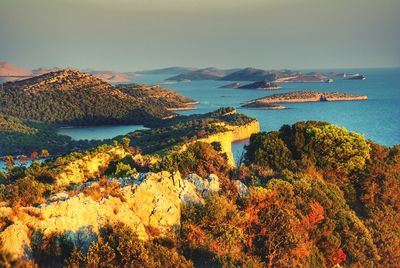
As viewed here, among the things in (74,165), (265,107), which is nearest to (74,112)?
(265,107)

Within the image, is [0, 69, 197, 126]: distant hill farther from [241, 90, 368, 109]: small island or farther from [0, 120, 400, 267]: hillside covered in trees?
[0, 120, 400, 267]: hillside covered in trees

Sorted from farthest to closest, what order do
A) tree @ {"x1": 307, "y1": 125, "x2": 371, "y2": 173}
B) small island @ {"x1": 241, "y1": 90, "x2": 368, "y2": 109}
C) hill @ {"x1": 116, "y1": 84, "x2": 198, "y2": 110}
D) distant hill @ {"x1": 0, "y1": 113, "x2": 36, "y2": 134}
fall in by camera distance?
small island @ {"x1": 241, "y1": 90, "x2": 368, "y2": 109} < hill @ {"x1": 116, "y1": 84, "x2": 198, "y2": 110} < distant hill @ {"x1": 0, "y1": 113, "x2": 36, "y2": 134} < tree @ {"x1": 307, "y1": 125, "x2": 371, "y2": 173}

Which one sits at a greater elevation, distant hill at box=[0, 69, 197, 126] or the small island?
distant hill at box=[0, 69, 197, 126]

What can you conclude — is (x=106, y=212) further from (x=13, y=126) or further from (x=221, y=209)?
(x=13, y=126)

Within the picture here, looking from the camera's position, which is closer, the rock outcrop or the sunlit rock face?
the sunlit rock face

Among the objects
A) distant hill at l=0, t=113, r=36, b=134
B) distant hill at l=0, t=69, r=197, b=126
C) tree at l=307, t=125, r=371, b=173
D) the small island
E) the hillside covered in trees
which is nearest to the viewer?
the hillside covered in trees

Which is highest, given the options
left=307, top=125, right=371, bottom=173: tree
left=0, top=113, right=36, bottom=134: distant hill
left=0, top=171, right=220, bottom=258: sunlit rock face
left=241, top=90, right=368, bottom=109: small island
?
left=0, top=171, right=220, bottom=258: sunlit rock face

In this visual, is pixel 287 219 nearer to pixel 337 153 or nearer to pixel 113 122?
pixel 337 153

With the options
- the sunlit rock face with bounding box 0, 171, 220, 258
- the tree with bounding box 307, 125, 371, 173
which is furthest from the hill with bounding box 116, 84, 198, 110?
Result: the sunlit rock face with bounding box 0, 171, 220, 258
